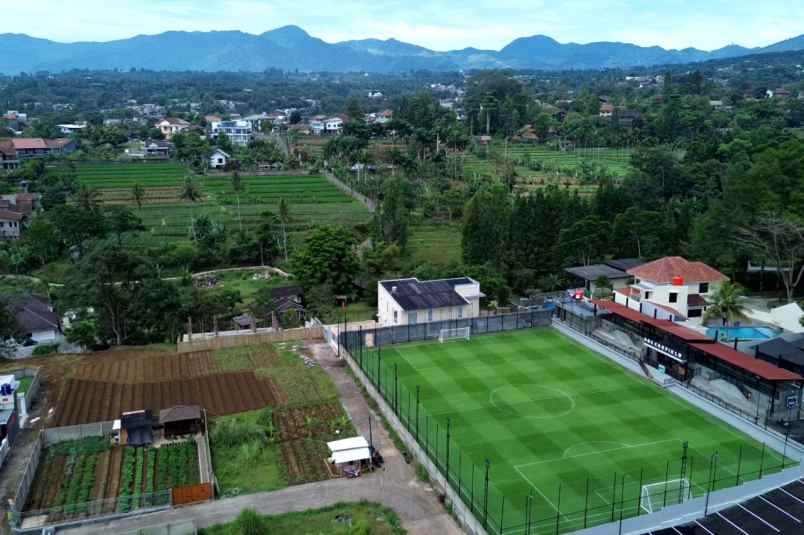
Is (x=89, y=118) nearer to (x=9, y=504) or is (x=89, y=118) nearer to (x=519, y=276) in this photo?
(x=519, y=276)

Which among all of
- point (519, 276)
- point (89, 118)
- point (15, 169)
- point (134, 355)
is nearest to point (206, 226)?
point (134, 355)

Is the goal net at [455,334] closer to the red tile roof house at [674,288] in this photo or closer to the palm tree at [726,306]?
the red tile roof house at [674,288]

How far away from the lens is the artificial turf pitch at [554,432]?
20.4 meters

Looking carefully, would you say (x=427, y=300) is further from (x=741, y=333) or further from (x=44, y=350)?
(x=44, y=350)

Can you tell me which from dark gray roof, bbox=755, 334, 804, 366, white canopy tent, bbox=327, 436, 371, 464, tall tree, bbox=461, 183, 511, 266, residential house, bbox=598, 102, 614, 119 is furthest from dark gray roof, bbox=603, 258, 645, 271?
residential house, bbox=598, 102, 614, 119

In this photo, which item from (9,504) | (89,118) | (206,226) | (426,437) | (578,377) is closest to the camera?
(9,504)

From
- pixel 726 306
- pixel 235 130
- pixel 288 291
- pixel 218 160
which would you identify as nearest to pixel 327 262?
pixel 288 291

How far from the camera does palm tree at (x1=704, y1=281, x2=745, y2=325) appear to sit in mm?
33156

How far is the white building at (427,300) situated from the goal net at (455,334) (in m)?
1.21

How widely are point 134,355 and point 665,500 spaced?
24468 millimetres

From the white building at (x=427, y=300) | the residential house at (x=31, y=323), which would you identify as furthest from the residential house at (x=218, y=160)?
the white building at (x=427, y=300)

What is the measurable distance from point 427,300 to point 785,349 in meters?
16.7

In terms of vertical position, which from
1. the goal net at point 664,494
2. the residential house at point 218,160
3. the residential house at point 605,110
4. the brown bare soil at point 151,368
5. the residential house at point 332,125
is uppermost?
the residential house at point 605,110

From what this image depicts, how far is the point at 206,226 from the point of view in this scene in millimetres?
54375
